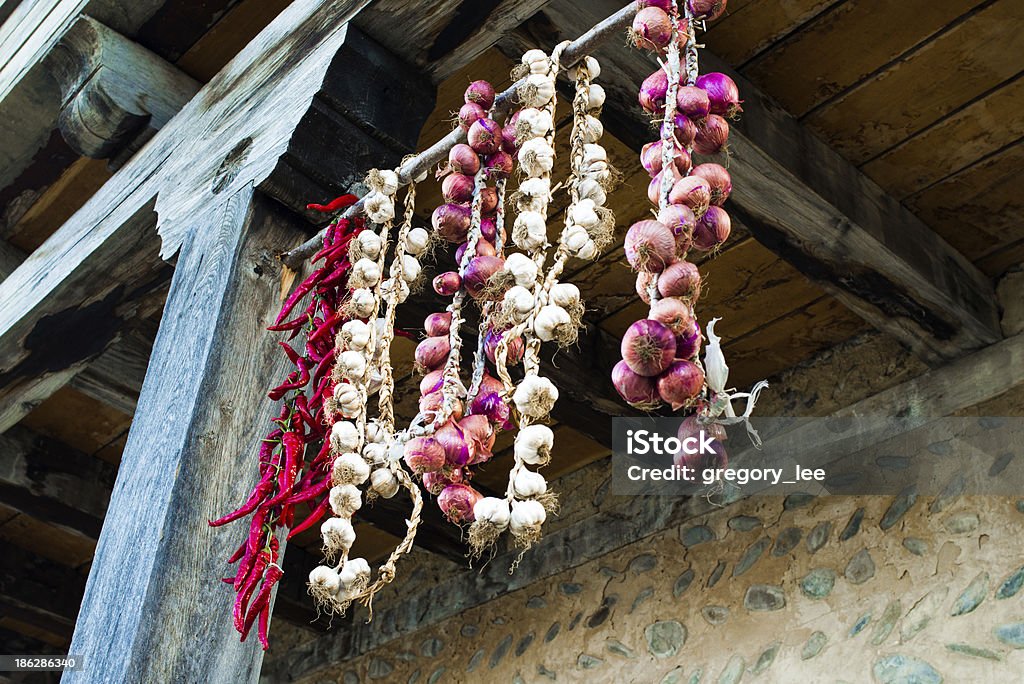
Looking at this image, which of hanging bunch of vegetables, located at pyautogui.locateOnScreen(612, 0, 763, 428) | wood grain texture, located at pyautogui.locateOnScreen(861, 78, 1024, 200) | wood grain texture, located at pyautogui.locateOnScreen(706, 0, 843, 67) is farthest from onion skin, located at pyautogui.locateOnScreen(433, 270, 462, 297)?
wood grain texture, located at pyautogui.locateOnScreen(861, 78, 1024, 200)

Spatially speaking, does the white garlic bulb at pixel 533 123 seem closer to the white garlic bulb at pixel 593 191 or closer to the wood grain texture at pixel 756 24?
the white garlic bulb at pixel 593 191

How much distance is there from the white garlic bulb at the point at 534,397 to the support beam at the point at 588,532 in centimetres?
174

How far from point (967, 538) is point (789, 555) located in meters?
0.47

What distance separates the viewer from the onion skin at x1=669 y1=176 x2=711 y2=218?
1.22m

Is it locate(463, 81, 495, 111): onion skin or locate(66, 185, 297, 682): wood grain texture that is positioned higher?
locate(463, 81, 495, 111): onion skin

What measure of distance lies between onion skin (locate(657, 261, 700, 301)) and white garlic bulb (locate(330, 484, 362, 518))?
0.49 m

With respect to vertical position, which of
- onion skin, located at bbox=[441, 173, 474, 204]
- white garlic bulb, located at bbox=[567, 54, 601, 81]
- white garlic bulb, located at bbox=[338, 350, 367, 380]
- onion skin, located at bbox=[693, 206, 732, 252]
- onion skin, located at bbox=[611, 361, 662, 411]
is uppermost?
white garlic bulb, located at bbox=[567, 54, 601, 81]

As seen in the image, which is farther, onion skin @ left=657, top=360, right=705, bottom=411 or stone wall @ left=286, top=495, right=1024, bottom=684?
stone wall @ left=286, top=495, right=1024, bottom=684

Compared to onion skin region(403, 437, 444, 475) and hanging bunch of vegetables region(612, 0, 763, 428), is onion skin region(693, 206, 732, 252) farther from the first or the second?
onion skin region(403, 437, 444, 475)

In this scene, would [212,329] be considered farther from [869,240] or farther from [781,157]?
[869,240]

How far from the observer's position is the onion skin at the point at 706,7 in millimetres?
1394

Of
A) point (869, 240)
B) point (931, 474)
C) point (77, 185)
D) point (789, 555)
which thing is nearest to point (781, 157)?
point (869, 240)

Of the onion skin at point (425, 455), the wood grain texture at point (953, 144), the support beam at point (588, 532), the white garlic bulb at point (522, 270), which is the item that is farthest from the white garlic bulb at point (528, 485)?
the support beam at point (588, 532)

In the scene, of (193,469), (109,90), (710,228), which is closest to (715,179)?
(710,228)
